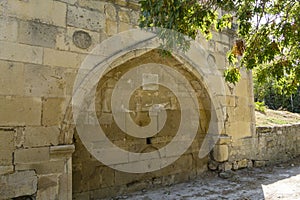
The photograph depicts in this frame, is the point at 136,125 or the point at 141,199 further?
the point at 136,125

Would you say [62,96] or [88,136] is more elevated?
[62,96]

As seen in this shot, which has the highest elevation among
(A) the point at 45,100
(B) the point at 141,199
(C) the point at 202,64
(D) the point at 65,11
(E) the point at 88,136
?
(D) the point at 65,11

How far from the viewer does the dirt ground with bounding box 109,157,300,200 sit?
345cm

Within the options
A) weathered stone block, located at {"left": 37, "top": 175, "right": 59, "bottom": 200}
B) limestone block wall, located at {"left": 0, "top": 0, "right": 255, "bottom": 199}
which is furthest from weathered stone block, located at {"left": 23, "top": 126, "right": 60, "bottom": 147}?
weathered stone block, located at {"left": 37, "top": 175, "right": 59, "bottom": 200}

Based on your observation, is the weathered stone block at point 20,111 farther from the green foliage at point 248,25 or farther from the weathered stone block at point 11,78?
the green foliage at point 248,25

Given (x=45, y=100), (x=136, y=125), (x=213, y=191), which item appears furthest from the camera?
(x=136, y=125)

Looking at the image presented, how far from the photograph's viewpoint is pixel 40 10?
2809 millimetres

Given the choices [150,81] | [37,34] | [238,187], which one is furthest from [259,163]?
[37,34]

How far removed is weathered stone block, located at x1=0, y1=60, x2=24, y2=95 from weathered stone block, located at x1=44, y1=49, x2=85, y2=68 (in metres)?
0.29

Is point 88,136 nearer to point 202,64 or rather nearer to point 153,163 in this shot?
point 153,163

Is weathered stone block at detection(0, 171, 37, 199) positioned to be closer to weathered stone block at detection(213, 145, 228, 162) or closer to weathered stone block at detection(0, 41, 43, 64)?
weathered stone block at detection(0, 41, 43, 64)

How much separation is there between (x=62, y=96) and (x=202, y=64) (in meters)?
2.35

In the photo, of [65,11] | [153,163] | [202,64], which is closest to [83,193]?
[153,163]

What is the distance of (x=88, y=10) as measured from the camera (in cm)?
312
